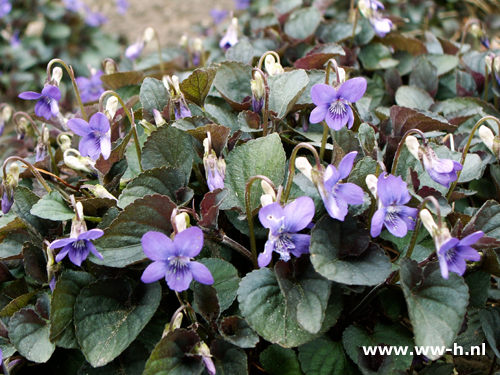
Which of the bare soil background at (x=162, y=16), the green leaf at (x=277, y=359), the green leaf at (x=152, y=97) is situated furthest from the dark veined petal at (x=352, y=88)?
the bare soil background at (x=162, y=16)

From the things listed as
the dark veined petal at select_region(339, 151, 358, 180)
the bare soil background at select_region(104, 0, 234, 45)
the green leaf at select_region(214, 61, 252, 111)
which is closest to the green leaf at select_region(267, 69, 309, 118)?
the green leaf at select_region(214, 61, 252, 111)

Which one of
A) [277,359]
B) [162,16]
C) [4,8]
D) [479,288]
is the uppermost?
[479,288]

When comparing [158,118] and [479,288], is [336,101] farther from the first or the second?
[479,288]

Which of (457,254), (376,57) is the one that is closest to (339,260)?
(457,254)

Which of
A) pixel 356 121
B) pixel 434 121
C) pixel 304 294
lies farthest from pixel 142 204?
pixel 434 121

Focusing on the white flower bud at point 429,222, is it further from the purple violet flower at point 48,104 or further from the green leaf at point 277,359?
the purple violet flower at point 48,104

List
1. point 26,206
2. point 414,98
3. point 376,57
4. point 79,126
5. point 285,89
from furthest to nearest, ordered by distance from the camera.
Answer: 1. point 376,57
2. point 414,98
3. point 285,89
4. point 26,206
5. point 79,126

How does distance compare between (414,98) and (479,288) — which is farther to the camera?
(414,98)
